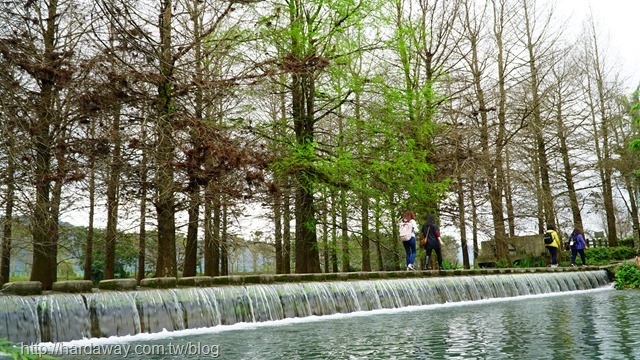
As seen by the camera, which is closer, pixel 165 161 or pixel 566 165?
pixel 165 161

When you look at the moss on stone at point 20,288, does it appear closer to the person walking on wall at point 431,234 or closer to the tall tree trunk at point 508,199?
the person walking on wall at point 431,234

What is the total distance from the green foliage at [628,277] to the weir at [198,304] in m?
6.02

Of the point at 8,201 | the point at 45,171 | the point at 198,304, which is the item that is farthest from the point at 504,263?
the point at 8,201

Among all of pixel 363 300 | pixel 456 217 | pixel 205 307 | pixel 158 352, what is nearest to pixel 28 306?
pixel 158 352

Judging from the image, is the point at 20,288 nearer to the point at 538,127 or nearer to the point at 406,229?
the point at 406,229

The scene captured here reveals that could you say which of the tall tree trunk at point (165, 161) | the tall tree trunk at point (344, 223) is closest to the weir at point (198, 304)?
the tall tree trunk at point (165, 161)

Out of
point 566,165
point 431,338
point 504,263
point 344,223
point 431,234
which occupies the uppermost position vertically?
point 566,165

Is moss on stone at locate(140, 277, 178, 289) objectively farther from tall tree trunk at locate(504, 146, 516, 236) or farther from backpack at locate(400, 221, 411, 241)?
tall tree trunk at locate(504, 146, 516, 236)

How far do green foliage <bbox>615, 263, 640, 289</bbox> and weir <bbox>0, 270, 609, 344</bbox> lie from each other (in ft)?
19.7

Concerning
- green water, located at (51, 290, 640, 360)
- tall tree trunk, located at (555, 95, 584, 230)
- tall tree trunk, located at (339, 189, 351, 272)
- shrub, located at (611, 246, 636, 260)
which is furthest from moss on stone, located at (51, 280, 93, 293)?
shrub, located at (611, 246, 636, 260)

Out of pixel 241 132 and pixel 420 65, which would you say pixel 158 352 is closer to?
pixel 241 132

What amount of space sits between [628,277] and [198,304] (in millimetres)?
14344

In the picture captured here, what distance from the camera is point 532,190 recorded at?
24781 millimetres

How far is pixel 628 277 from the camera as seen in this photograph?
738 inches
